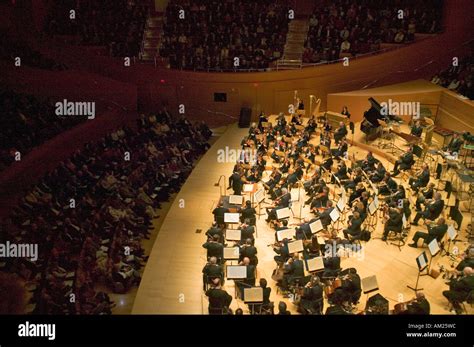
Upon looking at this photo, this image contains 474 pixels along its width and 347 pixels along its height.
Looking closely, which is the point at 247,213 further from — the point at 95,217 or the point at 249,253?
the point at 95,217

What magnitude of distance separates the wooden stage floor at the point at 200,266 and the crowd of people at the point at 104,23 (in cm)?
1014

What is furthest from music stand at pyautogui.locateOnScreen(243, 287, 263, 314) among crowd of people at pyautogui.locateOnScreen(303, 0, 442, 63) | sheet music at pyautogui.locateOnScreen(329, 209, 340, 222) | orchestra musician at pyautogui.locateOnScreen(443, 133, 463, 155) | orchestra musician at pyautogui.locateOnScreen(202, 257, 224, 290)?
crowd of people at pyautogui.locateOnScreen(303, 0, 442, 63)

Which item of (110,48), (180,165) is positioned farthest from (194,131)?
(110,48)

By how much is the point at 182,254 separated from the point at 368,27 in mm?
12241

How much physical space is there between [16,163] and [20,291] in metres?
4.59

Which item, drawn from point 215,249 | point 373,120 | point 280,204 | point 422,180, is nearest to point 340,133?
point 373,120

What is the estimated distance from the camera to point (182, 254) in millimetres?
10867

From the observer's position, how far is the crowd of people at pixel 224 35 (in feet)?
A: 63.6

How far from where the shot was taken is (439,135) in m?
14.0

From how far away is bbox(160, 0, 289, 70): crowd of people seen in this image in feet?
63.6

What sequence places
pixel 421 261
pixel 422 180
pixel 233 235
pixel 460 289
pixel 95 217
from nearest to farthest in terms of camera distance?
pixel 460 289
pixel 421 261
pixel 233 235
pixel 422 180
pixel 95 217

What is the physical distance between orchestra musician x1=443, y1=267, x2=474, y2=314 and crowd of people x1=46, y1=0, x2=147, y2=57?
626 inches

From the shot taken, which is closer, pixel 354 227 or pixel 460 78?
pixel 354 227

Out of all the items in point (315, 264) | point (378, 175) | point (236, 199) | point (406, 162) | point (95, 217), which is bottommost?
point (95, 217)
